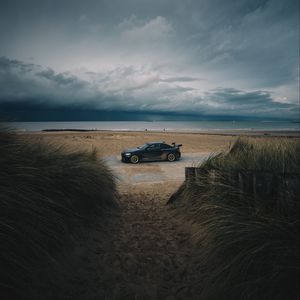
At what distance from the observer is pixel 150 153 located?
605 inches

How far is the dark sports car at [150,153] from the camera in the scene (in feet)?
49.0

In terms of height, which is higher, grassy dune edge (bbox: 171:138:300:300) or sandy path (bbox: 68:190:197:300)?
grassy dune edge (bbox: 171:138:300:300)

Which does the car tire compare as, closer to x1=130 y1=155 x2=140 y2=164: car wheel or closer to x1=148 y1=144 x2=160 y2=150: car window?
x1=148 y1=144 x2=160 y2=150: car window

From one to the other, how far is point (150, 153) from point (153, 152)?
0.22 meters

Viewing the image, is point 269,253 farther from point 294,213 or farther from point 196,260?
point 196,260

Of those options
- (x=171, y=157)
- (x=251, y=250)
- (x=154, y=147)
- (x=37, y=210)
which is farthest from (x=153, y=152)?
(x=251, y=250)

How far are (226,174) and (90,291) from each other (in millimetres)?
2843

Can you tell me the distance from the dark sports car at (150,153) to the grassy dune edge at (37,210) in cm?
964

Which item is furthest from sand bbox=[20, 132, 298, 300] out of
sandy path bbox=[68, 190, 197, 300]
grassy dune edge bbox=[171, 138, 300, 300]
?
grassy dune edge bbox=[171, 138, 300, 300]

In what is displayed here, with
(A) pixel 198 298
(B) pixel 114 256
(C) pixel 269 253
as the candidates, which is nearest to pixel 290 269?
(C) pixel 269 253

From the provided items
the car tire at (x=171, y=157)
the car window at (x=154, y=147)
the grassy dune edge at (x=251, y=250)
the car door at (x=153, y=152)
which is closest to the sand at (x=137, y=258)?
the grassy dune edge at (x=251, y=250)

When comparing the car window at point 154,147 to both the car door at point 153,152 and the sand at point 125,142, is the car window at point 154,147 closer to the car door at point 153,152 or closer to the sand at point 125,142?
the car door at point 153,152

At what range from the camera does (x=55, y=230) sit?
11.6ft

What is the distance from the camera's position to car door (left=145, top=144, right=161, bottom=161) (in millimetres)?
15344
